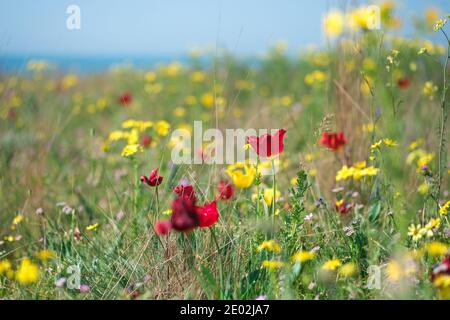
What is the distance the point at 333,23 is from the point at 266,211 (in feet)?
3.60

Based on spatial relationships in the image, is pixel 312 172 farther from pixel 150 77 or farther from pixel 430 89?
pixel 150 77

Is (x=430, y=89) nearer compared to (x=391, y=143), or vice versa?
(x=391, y=143)

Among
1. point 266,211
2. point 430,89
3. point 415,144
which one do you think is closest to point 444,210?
point 266,211

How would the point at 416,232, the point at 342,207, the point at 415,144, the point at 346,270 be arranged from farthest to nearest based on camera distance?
the point at 415,144 → the point at 342,207 → the point at 416,232 → the point at 346,270

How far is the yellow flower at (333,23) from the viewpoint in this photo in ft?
8.00

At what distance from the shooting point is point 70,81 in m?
5.52

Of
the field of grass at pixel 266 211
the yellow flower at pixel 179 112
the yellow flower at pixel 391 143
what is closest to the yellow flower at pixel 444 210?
the field of grass at pixel 266 211

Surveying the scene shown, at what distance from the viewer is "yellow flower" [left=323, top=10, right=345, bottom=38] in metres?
2.44

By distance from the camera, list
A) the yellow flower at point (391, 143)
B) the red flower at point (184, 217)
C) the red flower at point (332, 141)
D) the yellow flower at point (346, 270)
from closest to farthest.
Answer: the red flower at point (184, 217), the yellow flower at point (346, 270), the yellow flower at point (391, 143), the red flower at point (332, 141)

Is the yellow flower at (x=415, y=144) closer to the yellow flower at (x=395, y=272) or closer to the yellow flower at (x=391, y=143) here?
the yellow flower at (x=391, y=143)

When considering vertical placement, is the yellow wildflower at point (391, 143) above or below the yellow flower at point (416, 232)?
above

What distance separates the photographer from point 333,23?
2.44 metres

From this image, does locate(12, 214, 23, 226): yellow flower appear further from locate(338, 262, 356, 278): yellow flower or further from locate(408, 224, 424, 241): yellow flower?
locate(408, 224, 424, 241): yellow flower
